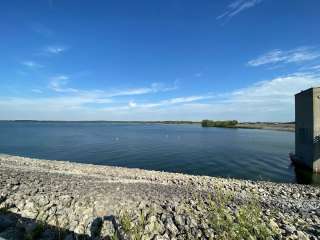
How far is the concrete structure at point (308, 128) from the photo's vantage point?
2247 cm

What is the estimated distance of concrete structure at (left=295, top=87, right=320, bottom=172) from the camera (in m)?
22.5

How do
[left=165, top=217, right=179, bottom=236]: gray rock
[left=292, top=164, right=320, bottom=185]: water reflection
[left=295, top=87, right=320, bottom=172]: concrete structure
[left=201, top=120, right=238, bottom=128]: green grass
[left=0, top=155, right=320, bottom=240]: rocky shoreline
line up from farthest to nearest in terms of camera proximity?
[left=201, top=120, right=238, bottom=128]: green grass → [left=295, top=87, right=320, bottom=172]: concrete structure → [left=292, top=164, right=320, bottom=185]: water reflection → [left=165, top=217, right=179, bottom=236]: gray rock → [left=0, top=155, right=320, bottom=240]: rocky shoreline

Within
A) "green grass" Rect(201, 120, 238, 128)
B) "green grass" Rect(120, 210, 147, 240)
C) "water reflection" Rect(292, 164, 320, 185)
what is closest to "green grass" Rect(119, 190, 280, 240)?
"green grass" Rect(120, 210, 147, 240)

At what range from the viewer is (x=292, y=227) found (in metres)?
8.63

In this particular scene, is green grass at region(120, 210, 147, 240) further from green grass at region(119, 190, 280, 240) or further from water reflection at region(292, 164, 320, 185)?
water reflection at region(292, 164, 320, 185)

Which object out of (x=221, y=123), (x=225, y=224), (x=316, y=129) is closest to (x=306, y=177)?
(x=316, y=129)

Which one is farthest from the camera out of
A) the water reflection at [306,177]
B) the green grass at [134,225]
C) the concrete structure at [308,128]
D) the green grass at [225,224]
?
the concrete structure at [308,128]

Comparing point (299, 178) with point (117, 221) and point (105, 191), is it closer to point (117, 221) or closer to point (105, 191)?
point (105, 191)

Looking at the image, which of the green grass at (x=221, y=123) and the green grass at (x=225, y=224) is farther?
the green grass at (x=221, y=123)

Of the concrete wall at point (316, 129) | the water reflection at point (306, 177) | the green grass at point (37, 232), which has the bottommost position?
the water reflection at point (306, 177)

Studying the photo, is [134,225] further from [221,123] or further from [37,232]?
[221,123]

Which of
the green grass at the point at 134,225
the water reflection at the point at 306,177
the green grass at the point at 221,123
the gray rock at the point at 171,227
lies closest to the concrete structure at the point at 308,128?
the water reflection at the point at 306,177

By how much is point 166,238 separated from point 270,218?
441 cm

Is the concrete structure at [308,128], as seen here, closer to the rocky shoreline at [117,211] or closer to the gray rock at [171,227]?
the rocky shoreline at [117,211]
